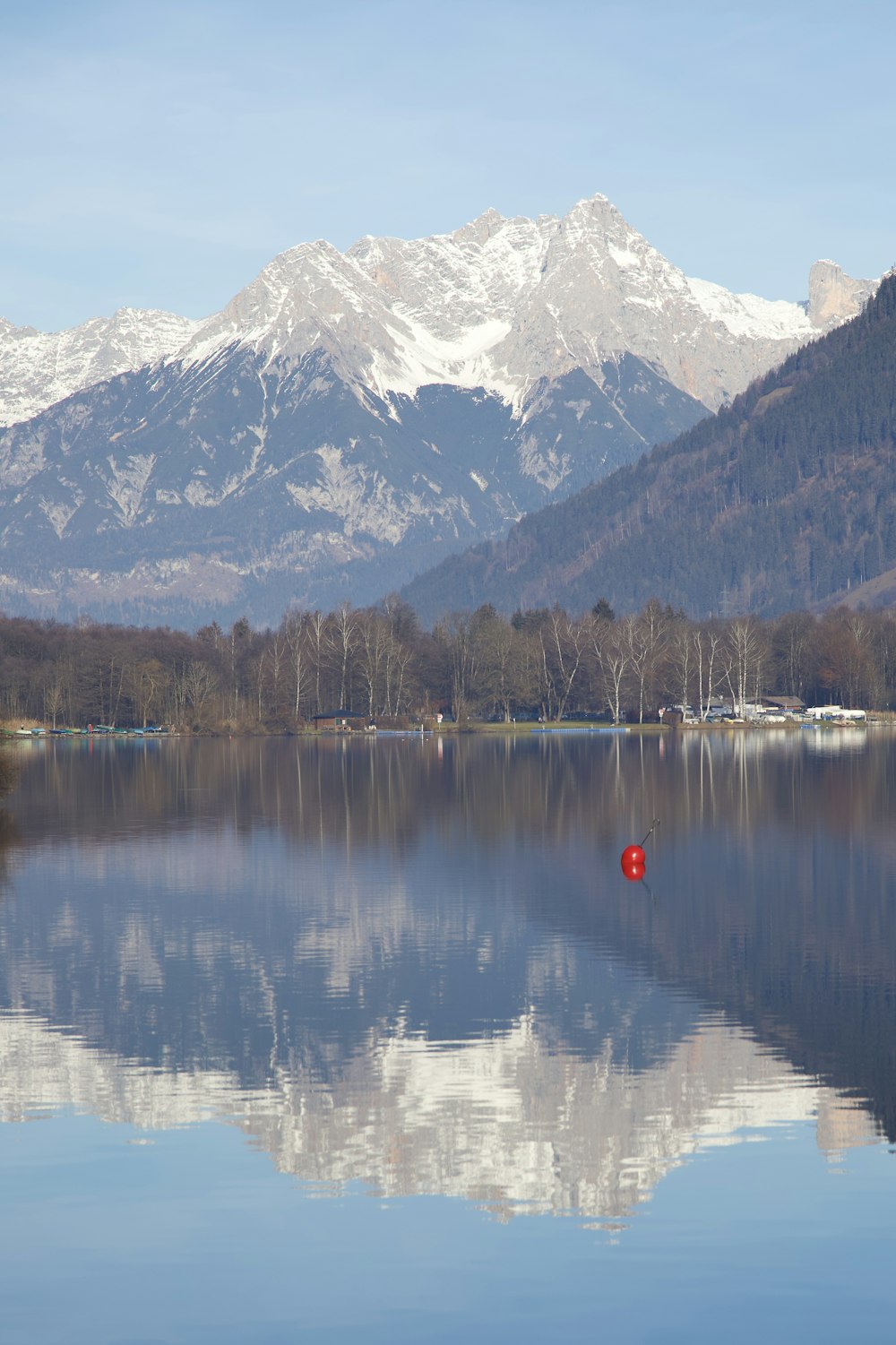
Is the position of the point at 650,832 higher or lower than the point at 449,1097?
higher

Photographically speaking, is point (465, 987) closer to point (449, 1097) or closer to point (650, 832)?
point (449, 1097)

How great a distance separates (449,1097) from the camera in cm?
3388

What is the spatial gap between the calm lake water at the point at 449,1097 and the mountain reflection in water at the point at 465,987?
0.44 ft

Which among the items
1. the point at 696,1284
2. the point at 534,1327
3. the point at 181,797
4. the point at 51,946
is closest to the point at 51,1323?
the point at 534,1327

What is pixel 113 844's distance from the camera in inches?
3113

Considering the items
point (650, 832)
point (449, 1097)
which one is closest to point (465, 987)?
point (449, 1097)

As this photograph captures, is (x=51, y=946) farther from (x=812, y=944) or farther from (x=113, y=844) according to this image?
(x=113, y=844)

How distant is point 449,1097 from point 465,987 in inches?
419

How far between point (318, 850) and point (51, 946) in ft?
85.9

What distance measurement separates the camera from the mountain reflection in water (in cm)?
3203

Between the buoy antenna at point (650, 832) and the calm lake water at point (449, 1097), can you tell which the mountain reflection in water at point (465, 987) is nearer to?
the calm lake water at point (449, 1097)

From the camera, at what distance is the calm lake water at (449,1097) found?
24.6 metres

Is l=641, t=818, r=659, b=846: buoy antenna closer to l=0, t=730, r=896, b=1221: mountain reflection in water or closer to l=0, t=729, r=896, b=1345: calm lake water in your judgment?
l=0, t=730, r=896, b=1221: mountain reflection in water

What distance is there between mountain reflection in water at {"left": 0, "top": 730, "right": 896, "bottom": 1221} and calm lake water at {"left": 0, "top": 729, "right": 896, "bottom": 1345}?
0.13 m
